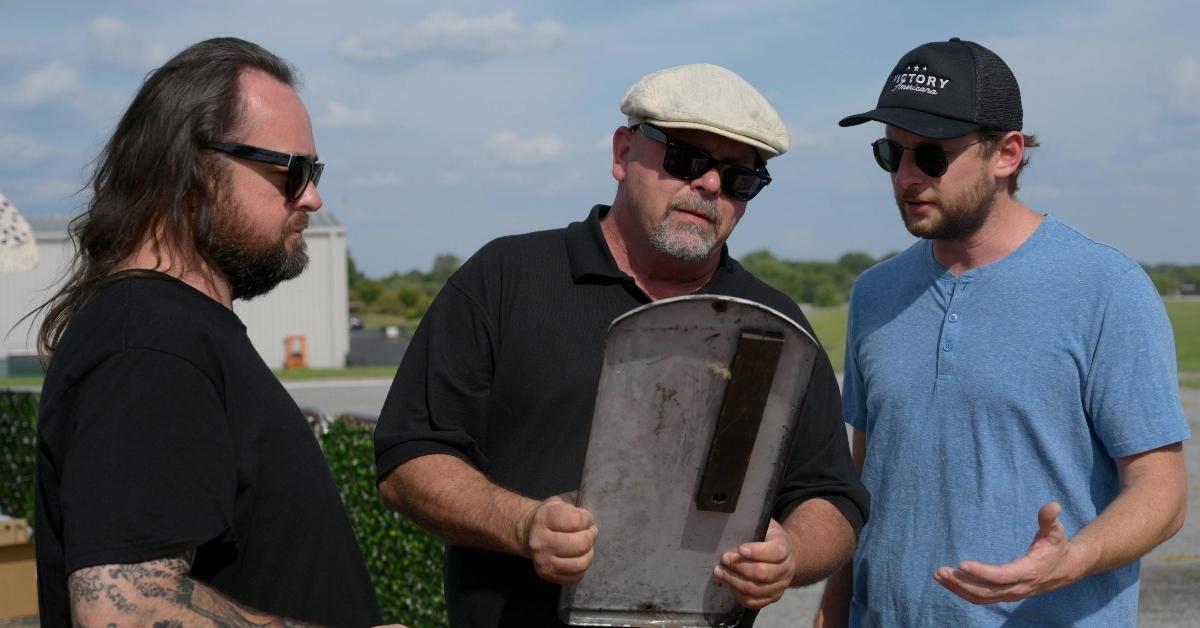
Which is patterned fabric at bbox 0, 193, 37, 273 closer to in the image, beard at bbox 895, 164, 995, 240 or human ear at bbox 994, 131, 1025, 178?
beard at bbox 895, 164, 995, 240

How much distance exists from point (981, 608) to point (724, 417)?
1110mm

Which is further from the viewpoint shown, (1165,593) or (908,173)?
(1165,593)

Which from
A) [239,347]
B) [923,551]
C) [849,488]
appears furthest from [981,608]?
[239,347]

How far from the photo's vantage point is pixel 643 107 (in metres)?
2.89

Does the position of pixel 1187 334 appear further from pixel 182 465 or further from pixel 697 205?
pixel 182 465

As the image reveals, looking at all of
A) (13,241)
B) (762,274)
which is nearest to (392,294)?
(762,274)

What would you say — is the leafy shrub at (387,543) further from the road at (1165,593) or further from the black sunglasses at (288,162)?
the black sunglasses at (288,162)

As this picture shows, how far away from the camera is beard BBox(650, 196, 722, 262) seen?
288cm

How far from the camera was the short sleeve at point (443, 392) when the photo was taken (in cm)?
270

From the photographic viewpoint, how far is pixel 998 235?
3174mm

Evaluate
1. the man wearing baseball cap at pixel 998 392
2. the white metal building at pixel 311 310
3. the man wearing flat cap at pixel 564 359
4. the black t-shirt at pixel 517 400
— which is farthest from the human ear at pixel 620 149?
the white metal building at pixel 311 310

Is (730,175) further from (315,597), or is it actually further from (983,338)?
(315,597)

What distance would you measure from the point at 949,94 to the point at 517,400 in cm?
134

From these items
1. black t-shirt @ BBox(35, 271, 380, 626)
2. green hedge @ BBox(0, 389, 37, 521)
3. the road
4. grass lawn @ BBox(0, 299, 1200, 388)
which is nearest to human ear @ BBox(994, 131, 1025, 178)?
black t-shirt @ BBox(35, 271, 380, 626)
